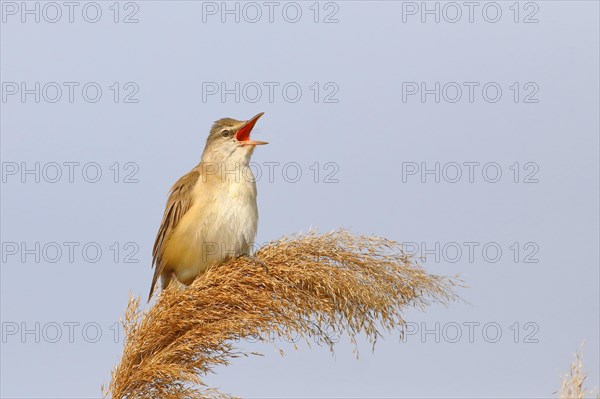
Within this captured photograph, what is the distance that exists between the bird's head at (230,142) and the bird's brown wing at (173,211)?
0.22m

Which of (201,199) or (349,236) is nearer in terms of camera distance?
(349,236)

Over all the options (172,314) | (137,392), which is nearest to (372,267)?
(172,314)

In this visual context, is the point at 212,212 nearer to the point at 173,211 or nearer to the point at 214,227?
the point at 214,227

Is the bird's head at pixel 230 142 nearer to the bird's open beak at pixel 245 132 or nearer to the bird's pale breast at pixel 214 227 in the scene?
the bird's open beak at pixel 245 132

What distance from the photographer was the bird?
5938 millimetres

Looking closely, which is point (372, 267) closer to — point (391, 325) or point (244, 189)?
point (391, 325)

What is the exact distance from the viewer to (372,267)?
15.3ft

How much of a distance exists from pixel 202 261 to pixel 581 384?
2.92 m

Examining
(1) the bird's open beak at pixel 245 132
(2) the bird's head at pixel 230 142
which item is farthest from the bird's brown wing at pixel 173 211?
(1) the bird's open beak at pixel 245 132

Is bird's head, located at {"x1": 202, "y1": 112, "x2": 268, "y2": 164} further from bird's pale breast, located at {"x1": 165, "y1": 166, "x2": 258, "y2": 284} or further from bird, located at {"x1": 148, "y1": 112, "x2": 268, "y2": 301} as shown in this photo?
bird's pale breast, located at {"x1": 165, "y1": 166, "x2": 258, "y2": 284}

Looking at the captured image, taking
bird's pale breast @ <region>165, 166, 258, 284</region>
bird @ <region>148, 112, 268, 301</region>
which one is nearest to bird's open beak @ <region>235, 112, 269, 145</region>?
bird @ <region>148, 112, 268, 301</region>

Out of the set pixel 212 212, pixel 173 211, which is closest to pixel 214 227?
pixel 212 212

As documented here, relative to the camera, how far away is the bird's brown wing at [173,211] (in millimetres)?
6257

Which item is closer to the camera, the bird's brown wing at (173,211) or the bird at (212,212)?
the bird at (212,212)
